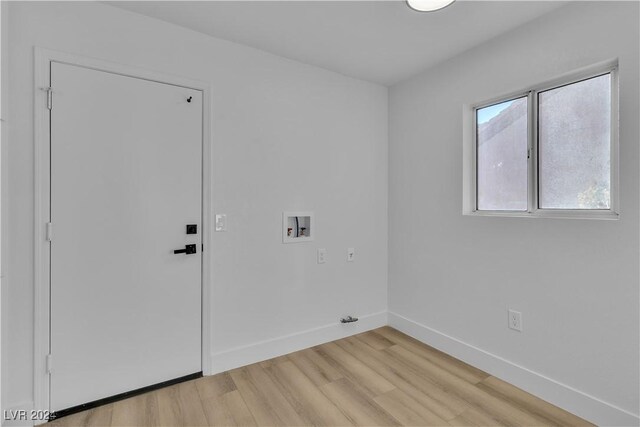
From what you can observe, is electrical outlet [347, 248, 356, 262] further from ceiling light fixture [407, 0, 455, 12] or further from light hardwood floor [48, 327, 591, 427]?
ceiling light fixture [407, 0, 455, 12]

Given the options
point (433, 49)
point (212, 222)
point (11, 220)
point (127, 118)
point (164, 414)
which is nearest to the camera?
point (11, 220)

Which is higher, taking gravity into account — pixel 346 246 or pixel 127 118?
pixel 127 118

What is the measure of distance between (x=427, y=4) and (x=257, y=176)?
1629 millimetres

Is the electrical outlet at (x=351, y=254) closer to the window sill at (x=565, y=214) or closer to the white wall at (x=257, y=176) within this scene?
the white wall at (x=257, y=176)

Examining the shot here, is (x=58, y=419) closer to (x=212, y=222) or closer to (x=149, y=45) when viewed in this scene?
(x=212, y=222)

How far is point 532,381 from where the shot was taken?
2.10 metres

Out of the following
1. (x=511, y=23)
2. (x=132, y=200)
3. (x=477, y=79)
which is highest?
(x=511, y=23)

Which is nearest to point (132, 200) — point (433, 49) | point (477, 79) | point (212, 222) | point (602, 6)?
point (212, 222)

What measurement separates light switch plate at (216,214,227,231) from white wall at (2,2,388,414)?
42mm

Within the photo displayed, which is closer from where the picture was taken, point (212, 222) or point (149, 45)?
point (149, 45)

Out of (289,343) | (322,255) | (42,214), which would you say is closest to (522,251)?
(322,255)

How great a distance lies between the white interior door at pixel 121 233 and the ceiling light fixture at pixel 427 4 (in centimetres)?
154

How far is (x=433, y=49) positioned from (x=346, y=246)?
1.85m

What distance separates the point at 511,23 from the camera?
84.0 inches
